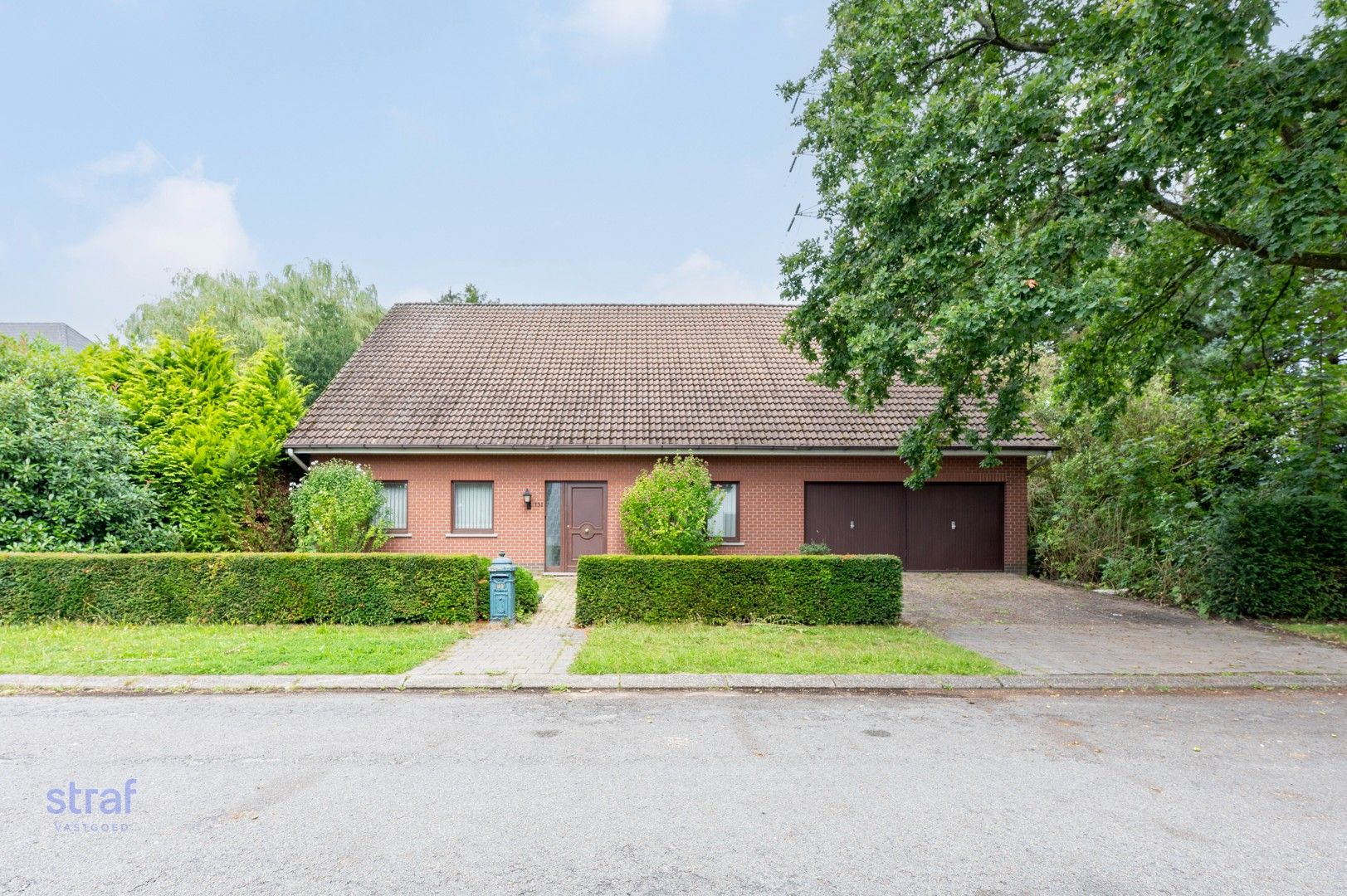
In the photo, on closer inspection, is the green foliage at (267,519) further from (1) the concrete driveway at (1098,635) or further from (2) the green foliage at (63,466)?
(1) the concrete driveway at (1098,635)

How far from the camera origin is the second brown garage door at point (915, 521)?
15680mm

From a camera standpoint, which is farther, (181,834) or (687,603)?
(687,603)

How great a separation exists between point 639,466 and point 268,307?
85.1 ft

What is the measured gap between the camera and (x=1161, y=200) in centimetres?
823

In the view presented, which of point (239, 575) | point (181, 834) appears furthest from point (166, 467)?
point (181, 834)

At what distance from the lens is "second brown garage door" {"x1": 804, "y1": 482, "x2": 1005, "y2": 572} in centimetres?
1568

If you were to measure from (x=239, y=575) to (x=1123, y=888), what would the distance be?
32.9 feet

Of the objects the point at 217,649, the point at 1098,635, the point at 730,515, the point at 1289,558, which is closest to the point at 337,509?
the point at 217,649

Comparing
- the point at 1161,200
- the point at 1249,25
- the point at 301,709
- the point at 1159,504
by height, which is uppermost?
the point at 1249,25

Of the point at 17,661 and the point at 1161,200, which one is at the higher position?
the point at 1161,200

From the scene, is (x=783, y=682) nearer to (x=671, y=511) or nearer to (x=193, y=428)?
(x=671, y=511)

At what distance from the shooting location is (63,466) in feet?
35.8

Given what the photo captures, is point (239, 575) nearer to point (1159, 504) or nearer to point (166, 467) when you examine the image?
point (166, 467)

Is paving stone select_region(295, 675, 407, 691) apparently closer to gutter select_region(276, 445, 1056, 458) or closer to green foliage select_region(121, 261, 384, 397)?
gutter select_region(276, 445, 1056, 458)
